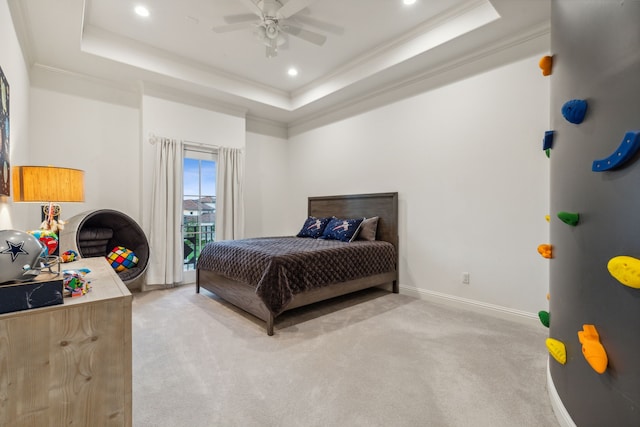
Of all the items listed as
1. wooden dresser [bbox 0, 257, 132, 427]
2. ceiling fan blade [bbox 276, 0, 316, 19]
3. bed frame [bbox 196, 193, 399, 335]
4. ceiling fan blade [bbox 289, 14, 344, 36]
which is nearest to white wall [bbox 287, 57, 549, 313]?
bed frame [bbox 196, 193, 399, 335]

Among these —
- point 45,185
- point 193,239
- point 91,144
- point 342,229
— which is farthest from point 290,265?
point 91,144

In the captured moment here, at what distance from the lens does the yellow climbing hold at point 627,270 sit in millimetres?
795

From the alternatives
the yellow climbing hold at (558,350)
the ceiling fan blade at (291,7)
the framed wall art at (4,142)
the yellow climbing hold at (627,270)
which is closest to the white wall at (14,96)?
the framed wall art at (4,142)

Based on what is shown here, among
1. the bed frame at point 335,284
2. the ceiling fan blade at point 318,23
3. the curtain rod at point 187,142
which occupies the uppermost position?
the ceiling fan blade at point 318,23

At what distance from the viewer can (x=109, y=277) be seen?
1.44 m

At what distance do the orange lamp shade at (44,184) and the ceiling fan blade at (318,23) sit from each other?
7.75ft

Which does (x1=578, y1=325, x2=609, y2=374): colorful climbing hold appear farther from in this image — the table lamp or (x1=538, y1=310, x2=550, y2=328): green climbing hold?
the table lamp

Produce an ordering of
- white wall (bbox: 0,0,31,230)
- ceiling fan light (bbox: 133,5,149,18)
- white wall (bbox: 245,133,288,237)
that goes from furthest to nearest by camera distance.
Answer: white wall (bbox: 245,133,288,237)
ceiling fan light (bbox: 133,5,149,18)
white wall (bbox: 0,0,31,230)

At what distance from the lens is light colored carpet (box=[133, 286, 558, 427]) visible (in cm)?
145

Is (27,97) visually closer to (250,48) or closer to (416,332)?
(250,48)

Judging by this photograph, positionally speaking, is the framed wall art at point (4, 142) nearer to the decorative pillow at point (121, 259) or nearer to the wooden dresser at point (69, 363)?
the wooden dresser at point (69, 363)

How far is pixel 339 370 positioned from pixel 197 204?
329 centimetres

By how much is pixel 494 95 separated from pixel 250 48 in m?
2.73

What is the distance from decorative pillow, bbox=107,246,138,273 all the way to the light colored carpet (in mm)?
793
